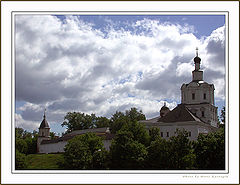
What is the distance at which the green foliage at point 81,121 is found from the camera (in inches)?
3164

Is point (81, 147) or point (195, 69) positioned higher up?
point (195, 69)

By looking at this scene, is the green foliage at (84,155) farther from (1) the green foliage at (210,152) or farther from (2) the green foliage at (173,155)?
(1) the green foliage at (210,152)

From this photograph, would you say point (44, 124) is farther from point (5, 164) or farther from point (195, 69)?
point (5, 164)

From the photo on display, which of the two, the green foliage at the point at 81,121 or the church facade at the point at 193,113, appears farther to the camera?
the green foliage at the point at 81,121

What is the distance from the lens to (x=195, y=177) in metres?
19.9

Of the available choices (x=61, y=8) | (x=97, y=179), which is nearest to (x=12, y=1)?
(x=61, y=8)

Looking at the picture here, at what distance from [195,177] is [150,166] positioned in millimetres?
18176

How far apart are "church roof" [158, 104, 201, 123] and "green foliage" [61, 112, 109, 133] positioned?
30.0 metres

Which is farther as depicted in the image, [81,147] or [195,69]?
[195,69]

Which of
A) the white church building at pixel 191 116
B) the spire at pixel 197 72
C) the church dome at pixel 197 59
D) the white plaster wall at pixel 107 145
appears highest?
the church dome at pixel 197 59

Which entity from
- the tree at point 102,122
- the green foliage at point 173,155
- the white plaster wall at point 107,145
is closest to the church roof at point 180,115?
the white plaster wall at point 107,145

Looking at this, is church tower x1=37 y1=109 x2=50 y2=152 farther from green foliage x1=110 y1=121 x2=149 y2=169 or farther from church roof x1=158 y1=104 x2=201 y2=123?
green foliage x1=110 y1=121 x2=149 y2=169

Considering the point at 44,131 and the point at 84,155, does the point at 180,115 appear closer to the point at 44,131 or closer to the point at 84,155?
the point at 84,155

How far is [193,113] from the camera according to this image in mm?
54750
